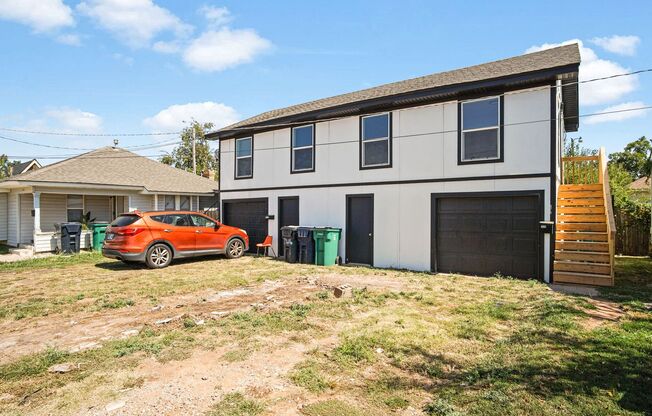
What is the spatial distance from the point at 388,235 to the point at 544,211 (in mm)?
4070

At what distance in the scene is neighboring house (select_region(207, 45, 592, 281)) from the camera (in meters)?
8.53

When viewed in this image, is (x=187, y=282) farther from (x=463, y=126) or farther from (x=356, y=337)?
(x=463, y=126)

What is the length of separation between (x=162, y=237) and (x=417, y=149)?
7.95 metres

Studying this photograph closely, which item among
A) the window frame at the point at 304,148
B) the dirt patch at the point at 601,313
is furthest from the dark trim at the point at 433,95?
the dirt patch at the point at 601,313

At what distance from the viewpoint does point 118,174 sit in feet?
56.5

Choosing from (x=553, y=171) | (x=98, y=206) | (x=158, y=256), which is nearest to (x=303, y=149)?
(x=158, y=256)

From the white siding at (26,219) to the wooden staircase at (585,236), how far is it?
66.5 feet

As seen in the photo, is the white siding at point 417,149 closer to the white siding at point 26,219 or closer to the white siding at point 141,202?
the white siding at point 141,202

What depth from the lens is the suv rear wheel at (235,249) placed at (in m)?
12.2

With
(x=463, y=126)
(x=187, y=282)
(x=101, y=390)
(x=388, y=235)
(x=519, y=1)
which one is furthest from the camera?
(x=388, y=235)

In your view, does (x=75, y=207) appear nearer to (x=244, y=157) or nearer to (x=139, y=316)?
(x=244, y=157)

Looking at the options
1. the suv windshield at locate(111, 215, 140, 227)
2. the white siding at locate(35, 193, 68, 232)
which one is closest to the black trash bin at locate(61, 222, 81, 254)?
the white siding at locate(35, 193, 68, 232)

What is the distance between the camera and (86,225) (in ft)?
50.6

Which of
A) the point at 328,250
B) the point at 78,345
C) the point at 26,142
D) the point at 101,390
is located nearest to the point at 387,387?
the point at 101,390
